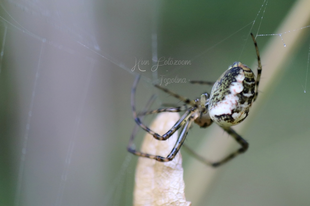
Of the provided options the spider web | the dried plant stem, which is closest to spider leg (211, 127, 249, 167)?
the dried plant stem

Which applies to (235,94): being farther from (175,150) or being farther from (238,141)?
(238,141)

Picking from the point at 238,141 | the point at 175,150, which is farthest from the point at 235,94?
the point at 238,141

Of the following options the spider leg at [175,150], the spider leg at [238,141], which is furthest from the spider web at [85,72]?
the spider leg at [238,141]

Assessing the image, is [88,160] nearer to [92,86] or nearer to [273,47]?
[92,86]

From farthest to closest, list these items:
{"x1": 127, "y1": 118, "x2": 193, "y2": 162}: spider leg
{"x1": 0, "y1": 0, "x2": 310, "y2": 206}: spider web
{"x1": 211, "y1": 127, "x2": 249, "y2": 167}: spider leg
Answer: {"x1": 0, "y1": 0, "x2": 310, "y2": 206}: spider web
{"x1": 211, "y1": 127, "x2": 249, "y2": 167}: spider leg
{"x1": 127, "y1": 118, "x2": 193, "y2": 162}: spider leg

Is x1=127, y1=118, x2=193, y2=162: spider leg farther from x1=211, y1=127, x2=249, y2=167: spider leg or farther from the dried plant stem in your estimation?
x1=211, y1=127, x2=249, y2=167: spider leg
